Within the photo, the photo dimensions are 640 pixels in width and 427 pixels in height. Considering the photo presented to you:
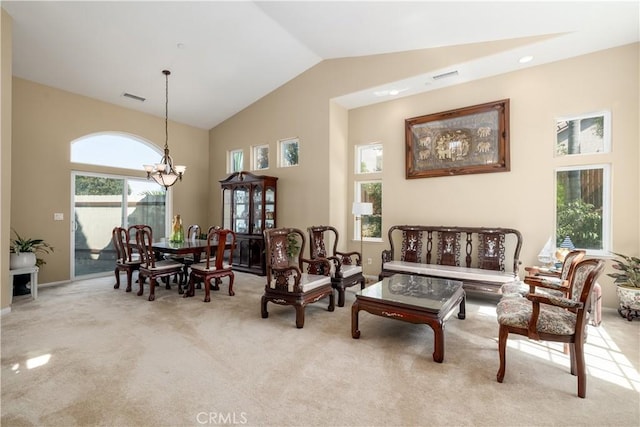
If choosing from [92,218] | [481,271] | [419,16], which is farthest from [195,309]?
[419,16]

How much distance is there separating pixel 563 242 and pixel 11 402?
5.85 m

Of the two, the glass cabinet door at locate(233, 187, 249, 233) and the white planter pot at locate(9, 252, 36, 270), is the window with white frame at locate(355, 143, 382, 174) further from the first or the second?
the white planter pot at locate(9, 252, 36, 270)

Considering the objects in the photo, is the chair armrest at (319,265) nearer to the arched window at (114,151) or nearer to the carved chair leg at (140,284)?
the carved chair leg at (140,284)

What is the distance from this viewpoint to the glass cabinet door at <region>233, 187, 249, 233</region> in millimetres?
6441

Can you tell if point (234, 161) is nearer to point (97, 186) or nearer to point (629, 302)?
point (97, 186)

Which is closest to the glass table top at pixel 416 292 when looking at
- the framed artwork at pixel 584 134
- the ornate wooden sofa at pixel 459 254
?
the ornate wooden sofa at pixel 459 254

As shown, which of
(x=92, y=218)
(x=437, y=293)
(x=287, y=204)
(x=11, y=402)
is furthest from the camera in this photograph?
(x=287, y=204)

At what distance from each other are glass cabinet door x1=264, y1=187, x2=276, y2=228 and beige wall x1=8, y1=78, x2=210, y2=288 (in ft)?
9.58

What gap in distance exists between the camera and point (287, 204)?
6.33m

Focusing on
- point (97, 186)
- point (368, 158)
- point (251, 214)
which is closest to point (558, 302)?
point (368, 158)

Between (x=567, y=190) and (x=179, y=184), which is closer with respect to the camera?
(x=567, y=190)

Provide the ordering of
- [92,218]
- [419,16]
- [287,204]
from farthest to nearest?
[287,204] → [92,218] → [419,16]

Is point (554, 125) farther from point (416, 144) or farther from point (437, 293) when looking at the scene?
point (437, 293)

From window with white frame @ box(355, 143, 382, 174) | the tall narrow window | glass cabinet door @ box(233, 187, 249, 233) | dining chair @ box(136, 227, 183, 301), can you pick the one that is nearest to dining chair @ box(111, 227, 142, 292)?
dining chair @ box(136, 227, 183, 301)
